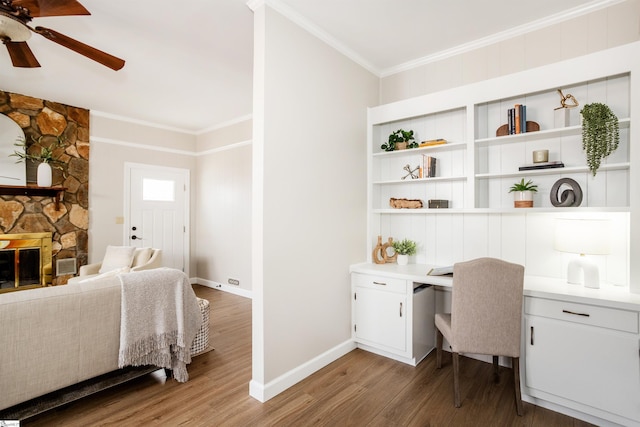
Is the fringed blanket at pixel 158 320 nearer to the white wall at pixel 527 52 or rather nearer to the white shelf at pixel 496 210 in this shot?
the white shelf at pixel 496 210

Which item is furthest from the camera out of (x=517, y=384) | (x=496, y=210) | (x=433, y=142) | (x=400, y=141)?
(x=400, y=141)

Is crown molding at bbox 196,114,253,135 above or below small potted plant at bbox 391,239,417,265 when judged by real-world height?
above

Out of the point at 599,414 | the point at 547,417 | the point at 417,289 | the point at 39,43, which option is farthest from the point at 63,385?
the point at 599,414

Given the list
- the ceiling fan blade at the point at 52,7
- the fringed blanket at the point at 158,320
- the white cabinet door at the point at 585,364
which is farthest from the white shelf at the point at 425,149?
the ceiling fan blade at the point at 52,7

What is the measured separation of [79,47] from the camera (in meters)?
2.15

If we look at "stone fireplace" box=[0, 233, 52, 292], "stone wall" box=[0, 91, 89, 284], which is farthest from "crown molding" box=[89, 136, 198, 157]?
"stone fireplace" box=[0, 233, 52, 292]

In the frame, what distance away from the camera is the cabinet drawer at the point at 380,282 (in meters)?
2.71

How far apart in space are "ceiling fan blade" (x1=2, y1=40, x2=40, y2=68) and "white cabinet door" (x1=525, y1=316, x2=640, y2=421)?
3.88 metres

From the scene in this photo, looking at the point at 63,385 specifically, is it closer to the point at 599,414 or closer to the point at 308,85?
the point at 308,85

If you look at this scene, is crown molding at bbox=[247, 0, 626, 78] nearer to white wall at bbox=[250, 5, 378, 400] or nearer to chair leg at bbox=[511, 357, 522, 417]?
white wall at bbox=[250, 5, 378, 400]

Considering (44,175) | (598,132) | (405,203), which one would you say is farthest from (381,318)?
(44,175)

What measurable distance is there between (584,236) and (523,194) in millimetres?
526

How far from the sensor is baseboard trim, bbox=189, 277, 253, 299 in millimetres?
4930

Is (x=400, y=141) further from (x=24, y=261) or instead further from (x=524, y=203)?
(x=24, y=261)
